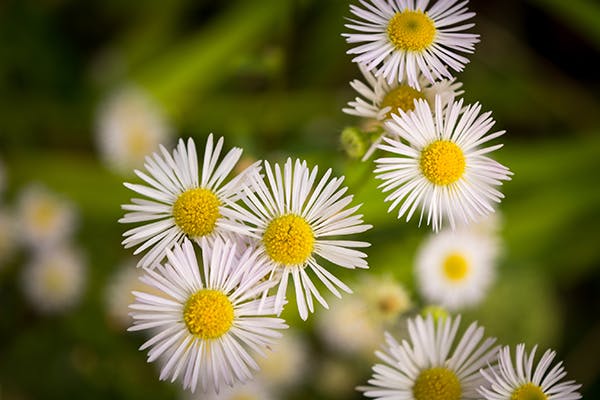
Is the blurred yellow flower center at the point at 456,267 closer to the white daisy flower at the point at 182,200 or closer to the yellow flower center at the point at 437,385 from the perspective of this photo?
the yellow flower center at the point at 437,385

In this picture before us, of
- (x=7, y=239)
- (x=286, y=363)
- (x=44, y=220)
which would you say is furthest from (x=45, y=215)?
(x=286, y=363)

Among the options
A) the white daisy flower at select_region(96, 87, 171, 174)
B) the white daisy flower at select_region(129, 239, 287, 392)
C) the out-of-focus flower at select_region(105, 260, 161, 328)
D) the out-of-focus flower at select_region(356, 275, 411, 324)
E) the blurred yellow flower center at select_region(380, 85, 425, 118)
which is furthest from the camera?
the white daisy flower at select_region(96, 87, 171, 174)

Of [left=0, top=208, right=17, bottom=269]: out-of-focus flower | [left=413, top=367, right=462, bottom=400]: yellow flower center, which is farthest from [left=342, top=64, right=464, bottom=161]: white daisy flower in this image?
A: [left=0, top=208, right=17, bottom=269]: out-of-focus flower

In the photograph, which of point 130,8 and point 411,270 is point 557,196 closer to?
point 411,270

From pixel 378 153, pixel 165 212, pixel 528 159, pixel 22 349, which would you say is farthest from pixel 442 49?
pixel 22 349

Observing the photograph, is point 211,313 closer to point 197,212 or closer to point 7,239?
point 197,212

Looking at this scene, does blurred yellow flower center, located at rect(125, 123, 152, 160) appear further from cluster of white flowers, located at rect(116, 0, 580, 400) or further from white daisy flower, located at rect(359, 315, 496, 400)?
white daisy flower, located at rect(359, 315, 496, 400)

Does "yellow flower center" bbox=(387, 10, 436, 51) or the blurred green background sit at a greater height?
the blurred green background
